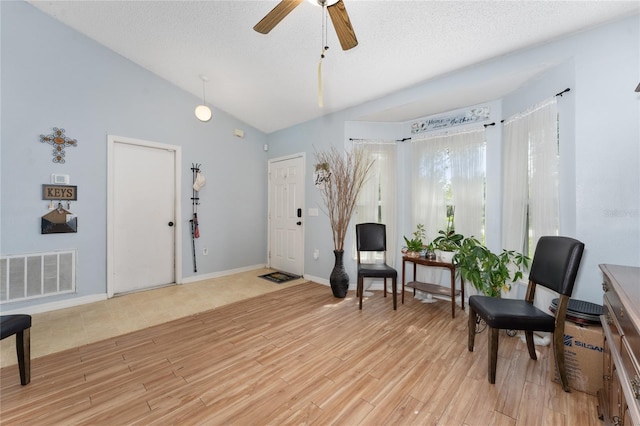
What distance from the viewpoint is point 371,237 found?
3430 mm

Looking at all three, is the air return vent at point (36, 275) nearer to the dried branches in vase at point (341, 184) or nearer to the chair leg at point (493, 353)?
the dried branches in vase at point (341, 184)

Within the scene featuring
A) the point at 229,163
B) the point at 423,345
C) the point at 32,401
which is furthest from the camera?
the point at 229,163

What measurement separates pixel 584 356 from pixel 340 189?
8.60 feet

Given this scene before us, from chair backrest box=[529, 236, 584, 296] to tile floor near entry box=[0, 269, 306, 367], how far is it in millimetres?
2988

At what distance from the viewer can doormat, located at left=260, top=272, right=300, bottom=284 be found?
4.09 meters

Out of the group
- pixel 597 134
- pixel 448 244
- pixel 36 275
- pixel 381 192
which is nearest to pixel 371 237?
pixel 381 192

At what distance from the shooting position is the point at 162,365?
1913mm

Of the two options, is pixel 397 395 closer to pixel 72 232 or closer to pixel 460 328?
pixel 460 328

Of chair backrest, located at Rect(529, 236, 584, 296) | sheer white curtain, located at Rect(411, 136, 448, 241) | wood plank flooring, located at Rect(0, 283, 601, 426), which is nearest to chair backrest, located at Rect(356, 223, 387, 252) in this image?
sheer white curtain, located at Rect(411, 136, 448, 241)

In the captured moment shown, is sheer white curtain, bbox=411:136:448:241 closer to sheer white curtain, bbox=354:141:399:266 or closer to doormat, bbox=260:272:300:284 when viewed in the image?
sheer white curtain, bbox=354:141:399:266

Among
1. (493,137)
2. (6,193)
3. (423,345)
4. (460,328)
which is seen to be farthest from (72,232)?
(493,137)

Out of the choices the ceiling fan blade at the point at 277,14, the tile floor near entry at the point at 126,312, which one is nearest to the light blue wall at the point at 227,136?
the tile floor near entry at the point at 126,312

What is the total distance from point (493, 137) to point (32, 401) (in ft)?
15.0

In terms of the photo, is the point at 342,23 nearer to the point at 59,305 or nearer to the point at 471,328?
the point at 471,328
